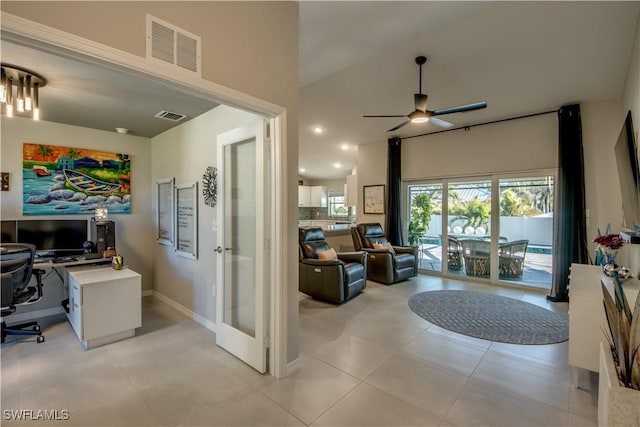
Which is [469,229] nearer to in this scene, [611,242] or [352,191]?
[352,191]

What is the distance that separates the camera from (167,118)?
3.43 meters

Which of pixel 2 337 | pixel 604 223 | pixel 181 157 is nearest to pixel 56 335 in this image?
pixel 2 337

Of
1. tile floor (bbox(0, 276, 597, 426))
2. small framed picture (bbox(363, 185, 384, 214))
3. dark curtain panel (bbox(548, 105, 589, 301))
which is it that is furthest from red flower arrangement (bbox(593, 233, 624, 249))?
small framed picture (bbox(363, 185, 384, 214))

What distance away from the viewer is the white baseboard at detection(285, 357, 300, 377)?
88.3 inches

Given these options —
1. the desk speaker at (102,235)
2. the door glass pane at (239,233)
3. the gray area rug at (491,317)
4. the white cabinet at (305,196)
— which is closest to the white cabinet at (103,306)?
the desk speaker at (102,235)

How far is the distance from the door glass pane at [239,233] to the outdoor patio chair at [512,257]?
15.0ft

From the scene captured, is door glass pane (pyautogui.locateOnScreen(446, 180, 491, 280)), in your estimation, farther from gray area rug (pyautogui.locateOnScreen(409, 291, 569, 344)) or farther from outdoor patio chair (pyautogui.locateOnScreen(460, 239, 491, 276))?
gray area rug (pyautogui.locateOnScreen(409, 291, 569, 344))

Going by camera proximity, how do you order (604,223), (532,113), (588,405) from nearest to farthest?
(588,405) → (604,223) → (532,113)

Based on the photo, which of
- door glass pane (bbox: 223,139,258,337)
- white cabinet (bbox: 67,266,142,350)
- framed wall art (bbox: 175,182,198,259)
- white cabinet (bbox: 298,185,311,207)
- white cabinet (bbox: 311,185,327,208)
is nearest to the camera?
door glass pane (bbox: 223,139,258,337)

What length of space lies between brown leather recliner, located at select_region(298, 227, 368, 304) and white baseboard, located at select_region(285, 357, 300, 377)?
4.98ft

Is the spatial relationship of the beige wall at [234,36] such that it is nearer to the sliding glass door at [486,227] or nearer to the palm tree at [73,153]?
the palm tree at [73,153]

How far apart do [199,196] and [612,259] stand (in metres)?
4.19

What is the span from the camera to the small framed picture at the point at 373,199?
6.35 metres

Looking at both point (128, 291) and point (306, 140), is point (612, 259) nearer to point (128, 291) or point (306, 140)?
point (128, 291)
